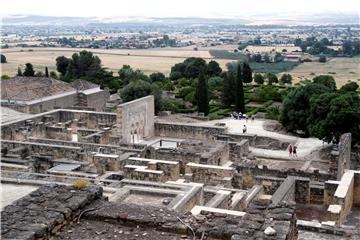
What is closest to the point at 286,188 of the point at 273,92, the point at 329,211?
the point at 329,211

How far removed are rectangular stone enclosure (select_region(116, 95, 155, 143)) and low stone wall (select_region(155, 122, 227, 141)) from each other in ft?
2.15

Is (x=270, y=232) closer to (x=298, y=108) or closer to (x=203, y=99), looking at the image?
(x=298, y=108)

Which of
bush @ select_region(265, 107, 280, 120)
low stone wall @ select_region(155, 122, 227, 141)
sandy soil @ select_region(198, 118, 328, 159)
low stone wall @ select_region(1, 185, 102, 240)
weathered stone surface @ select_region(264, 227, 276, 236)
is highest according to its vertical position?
low stone wall @ select_region(1, 185, 102, 240)

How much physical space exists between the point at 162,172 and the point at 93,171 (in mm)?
3339

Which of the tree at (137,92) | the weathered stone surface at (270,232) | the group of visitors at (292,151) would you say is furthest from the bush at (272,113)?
the weathered stone surface at (270,232)

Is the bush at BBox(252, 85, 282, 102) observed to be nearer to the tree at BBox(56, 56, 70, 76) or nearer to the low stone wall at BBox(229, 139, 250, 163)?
the low stone wall at BBox(229, 139, 250, 163)

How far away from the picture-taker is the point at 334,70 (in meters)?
73.1

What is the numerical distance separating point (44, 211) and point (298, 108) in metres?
23.9

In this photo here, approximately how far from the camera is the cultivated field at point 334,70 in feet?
211

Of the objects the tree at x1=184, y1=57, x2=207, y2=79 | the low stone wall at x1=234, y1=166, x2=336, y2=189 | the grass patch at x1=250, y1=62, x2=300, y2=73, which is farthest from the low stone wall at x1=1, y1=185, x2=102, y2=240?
the grass patch at x1=250, y1=62, x2=300, y2=73

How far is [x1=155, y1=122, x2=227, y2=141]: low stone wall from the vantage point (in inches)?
1000

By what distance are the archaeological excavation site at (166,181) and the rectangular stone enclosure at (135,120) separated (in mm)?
50

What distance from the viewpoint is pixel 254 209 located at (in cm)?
689

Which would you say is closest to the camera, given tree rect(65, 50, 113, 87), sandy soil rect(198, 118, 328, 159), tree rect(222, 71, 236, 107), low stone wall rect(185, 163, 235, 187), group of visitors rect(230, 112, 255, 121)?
low stone wall rect(185, 163, 235, 187)
